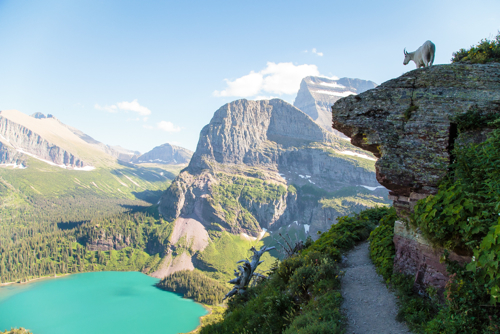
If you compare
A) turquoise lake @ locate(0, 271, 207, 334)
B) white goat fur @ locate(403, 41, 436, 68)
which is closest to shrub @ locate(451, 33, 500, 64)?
white goat fur @ locate(403, 41, 436, 68)

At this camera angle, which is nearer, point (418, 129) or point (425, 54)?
point (418, 129)

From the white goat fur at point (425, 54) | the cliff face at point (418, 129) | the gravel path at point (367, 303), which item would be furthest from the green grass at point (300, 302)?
the white goat fur at point (425, 54)

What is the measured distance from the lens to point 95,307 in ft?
426

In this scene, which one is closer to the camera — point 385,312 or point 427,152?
point 385,312

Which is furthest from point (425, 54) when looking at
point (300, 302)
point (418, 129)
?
point (300, 302)

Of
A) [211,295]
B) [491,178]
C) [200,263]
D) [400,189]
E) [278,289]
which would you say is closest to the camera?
[491,178]

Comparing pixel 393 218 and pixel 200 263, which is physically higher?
pixel 393 218

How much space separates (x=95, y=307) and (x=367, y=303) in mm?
162803

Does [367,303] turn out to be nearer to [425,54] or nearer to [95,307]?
[425,54]

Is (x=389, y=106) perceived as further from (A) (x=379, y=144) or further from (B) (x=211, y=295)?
(B) (x=211, y=295)

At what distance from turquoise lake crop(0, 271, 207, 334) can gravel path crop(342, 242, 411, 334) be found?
117591mm

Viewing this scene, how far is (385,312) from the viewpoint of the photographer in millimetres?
8586

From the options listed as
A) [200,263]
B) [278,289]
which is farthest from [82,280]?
[278,289]

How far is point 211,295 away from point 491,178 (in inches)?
6291
